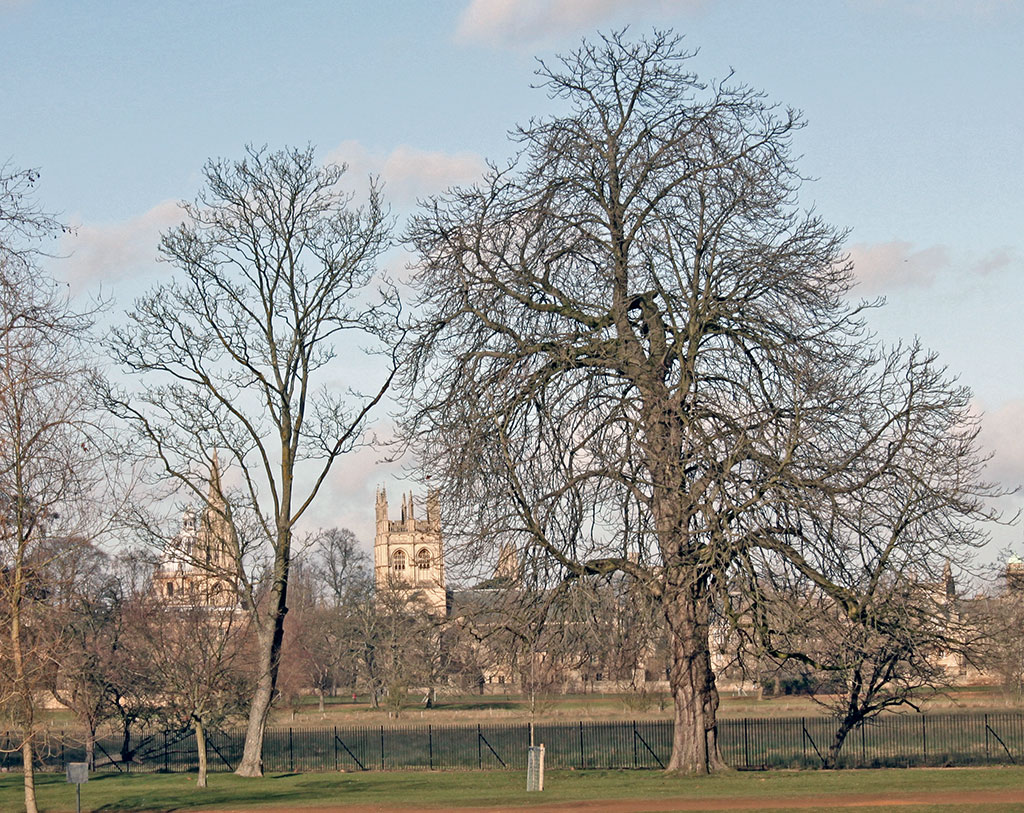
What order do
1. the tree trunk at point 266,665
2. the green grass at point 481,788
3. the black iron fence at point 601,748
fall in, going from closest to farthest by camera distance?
the green grass at point 481,788 → the tree trunk at point 266,665 → the black iron fence at point 601,748

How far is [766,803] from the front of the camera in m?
17.7

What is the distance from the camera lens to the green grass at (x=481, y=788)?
20.0 meters

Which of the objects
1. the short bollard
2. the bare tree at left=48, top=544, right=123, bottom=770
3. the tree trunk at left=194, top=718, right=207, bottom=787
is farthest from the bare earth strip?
the bare tree at left=48, top=544, right=123, bottom=770

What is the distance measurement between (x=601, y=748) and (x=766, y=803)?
19.6m

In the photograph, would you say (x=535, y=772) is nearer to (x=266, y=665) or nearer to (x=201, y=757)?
(x=266, y=665)

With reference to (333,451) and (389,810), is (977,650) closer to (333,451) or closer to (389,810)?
(389,810)

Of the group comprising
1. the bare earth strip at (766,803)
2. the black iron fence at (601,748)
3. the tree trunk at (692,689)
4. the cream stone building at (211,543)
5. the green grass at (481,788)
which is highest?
the cream stone building at (211,543)

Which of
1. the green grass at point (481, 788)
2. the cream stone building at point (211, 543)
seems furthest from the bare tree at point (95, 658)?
the green grass at point (481, 788)

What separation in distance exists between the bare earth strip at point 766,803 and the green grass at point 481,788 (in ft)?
1.58

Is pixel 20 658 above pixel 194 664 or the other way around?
above

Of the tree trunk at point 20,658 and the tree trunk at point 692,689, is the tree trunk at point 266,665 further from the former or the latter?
the tree trunk at point 20,658

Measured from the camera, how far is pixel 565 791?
2172cm

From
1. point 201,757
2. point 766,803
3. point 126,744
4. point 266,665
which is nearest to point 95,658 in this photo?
point 126,744

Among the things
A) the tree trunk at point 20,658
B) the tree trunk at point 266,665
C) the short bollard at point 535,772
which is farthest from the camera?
the tree trunk at point 266,665
